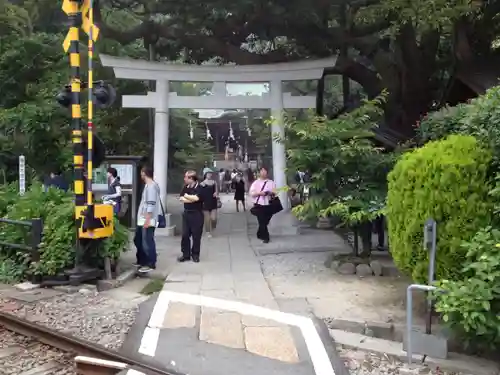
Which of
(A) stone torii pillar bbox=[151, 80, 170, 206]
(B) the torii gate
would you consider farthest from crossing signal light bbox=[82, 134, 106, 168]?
(A) stone torii pillar bbox=[151, 80, 170, 206]

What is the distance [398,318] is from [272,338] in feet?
5.61

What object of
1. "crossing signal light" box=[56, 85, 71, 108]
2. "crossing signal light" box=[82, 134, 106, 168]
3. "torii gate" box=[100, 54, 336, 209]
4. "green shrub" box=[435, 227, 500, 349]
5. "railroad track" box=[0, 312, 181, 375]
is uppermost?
"torii gate" box=[100, 54, 336, 209]

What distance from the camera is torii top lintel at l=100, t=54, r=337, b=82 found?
15.0 metres

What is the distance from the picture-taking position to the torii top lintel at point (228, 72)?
1502 centimetres

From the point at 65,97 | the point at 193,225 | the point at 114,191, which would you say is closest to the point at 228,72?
the point at 114,191

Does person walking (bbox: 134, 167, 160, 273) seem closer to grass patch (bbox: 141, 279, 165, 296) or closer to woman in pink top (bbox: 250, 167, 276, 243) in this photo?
grass patch (bbox: 141, 279, 165, 296)

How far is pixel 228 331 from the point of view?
6.05m

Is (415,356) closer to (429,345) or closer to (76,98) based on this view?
(429,345)

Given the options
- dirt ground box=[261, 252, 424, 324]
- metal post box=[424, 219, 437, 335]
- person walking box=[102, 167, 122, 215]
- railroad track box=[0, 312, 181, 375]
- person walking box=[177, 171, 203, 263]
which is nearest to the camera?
railroad track box=[0, 312, 181, 375]

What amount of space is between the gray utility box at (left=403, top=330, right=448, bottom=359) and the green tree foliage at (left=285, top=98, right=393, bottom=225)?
3302mm

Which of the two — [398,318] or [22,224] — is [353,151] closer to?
[398,318]

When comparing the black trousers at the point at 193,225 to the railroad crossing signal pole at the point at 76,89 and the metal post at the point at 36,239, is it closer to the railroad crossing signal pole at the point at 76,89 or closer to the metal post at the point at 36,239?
the railroad crossing signal pole at the point at 76,89

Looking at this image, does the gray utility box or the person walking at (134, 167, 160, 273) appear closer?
the gray utility box

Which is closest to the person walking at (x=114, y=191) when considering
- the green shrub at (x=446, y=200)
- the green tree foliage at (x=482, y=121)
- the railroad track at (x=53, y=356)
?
the railroad track at (x=53, y=356)
